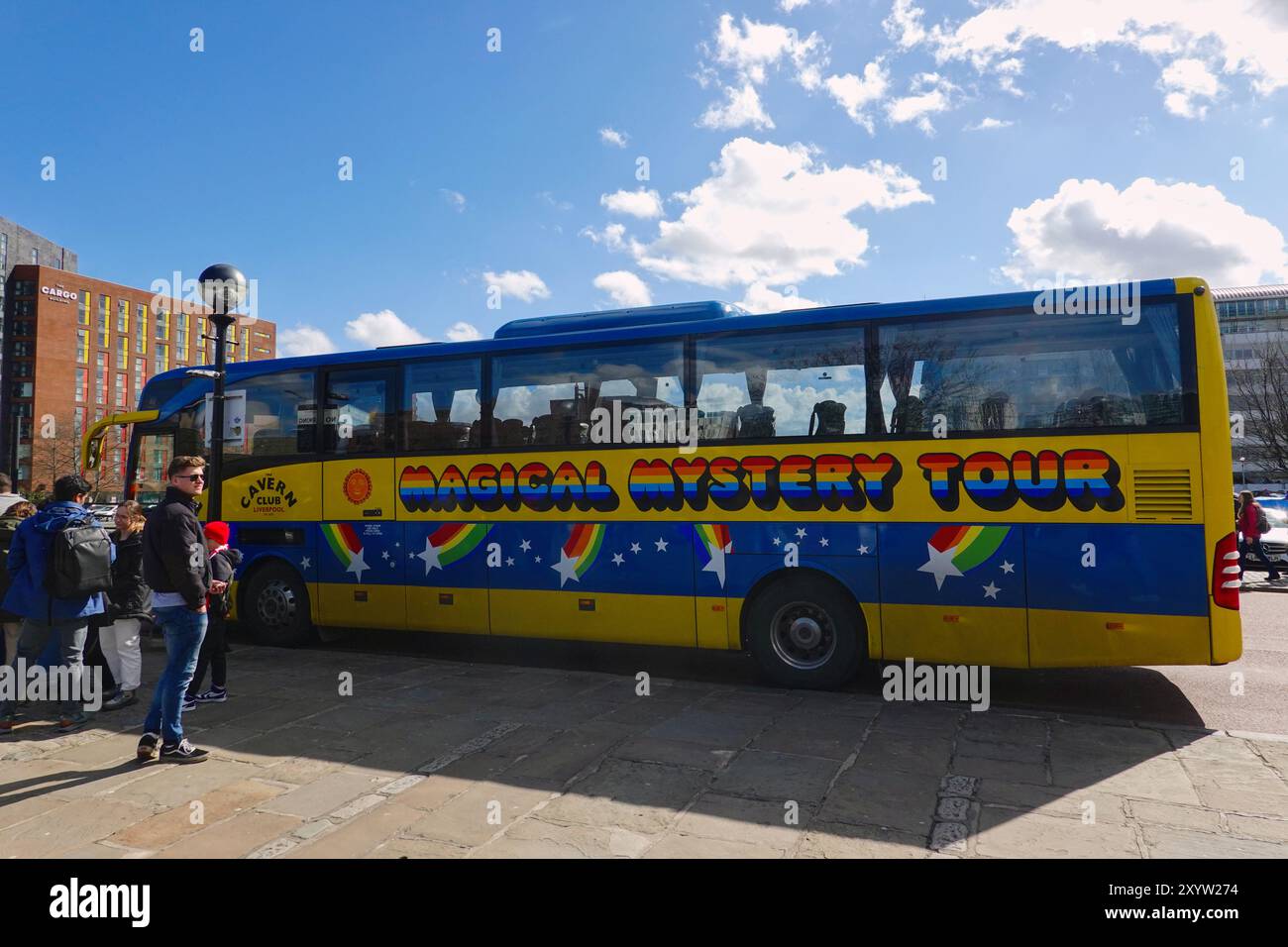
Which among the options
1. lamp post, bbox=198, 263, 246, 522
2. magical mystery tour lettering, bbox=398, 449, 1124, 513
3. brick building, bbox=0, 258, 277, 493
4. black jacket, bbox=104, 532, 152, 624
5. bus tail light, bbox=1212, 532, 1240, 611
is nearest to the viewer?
bus tail light, bbox=1212, 532, 1240, 611

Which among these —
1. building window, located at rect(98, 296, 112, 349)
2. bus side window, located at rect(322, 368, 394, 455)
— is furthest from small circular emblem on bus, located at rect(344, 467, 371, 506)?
building window, located at rect(98, 296, 112, 349)

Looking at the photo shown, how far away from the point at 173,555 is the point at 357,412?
4.25 metres

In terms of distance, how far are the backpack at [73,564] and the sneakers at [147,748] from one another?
1.38m

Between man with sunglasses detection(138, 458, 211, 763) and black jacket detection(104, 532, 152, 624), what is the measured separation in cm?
174

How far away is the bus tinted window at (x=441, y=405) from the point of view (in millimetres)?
8891

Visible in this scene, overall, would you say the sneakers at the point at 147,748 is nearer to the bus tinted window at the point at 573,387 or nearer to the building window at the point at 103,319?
the bus tinted window at the point at 573,387

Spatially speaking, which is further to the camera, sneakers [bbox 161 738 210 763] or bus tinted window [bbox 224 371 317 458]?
bus tinted window [bbox 224 371 317 458]

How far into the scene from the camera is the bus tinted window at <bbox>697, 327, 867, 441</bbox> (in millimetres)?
7363

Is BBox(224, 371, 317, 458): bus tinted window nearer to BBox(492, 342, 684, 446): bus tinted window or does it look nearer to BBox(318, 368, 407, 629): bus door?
BBox(318, 368, 407, 629): bus door

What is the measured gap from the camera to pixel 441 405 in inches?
357

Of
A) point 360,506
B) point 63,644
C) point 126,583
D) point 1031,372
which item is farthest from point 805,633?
point 63,644

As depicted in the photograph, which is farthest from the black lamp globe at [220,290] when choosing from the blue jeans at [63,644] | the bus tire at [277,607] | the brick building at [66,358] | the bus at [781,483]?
the brick building at [66,358]
